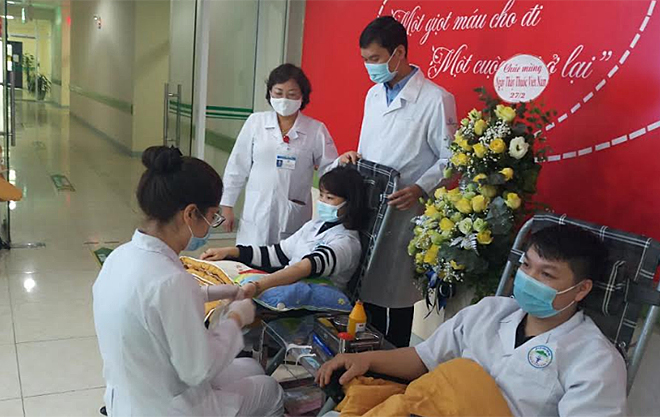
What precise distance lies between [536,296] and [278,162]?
1794 millimetres

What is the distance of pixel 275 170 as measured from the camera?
3145 millimetres

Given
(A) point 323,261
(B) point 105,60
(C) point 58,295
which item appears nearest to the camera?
(A) point 323,261

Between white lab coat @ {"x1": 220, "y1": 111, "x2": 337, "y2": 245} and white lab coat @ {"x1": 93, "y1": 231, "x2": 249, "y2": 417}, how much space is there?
1579 mm

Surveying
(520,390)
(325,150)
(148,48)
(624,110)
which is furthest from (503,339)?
(148,48)

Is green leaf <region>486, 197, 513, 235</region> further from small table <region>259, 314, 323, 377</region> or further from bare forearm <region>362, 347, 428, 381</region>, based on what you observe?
small table <region>259, 314, 323, 377</region>

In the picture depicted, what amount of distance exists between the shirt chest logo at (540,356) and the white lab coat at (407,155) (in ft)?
3.50

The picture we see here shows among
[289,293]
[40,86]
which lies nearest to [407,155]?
[289,293]

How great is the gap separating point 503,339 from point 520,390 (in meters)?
0.17

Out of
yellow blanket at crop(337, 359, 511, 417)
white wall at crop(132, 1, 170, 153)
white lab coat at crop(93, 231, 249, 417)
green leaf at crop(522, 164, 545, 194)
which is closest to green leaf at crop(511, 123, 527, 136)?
green leaf at crop(522, 164, 545, 194)

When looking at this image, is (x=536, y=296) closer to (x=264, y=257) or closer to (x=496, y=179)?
(x=496, y=179)

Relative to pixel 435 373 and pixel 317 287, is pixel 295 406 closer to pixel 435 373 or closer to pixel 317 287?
pixel 317 287

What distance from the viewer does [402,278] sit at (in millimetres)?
2771

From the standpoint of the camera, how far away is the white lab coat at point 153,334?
1.45 m

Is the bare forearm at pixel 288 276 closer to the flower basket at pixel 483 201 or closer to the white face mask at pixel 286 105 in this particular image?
the flower basket at pixel 483 201
